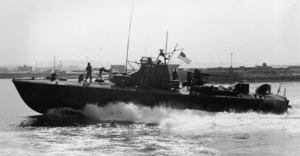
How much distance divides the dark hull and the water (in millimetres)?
389

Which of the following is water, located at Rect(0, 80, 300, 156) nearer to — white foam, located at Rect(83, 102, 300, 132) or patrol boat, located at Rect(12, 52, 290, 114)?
white foam, located at Rect(83, 102, 300, 132)

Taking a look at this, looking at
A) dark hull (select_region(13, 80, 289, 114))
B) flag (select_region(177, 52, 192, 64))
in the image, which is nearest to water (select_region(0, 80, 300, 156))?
dark hull (select_region(13, 80, 289, 114))

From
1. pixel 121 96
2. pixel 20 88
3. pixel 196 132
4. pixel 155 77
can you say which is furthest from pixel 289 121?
pixel 20 88

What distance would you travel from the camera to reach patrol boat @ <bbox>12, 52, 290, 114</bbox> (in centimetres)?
2358

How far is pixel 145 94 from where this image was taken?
23.6 meters

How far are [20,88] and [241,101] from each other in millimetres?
13637

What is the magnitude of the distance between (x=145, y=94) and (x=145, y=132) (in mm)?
4007

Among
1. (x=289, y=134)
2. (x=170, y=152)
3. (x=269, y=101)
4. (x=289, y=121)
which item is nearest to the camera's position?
(x=170, y=152)

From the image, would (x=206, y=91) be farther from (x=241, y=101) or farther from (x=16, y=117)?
(x=16, y=117)

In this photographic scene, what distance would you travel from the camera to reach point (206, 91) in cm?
2428

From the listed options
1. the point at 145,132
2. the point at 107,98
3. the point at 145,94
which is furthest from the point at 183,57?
the point at 145,132

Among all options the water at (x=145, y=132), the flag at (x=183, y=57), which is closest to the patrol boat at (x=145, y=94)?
the water at (x=145, y=132)

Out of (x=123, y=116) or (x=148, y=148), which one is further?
(x=123, y=116)

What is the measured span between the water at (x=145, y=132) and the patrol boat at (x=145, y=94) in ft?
1.42
